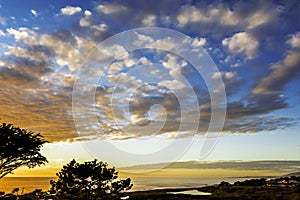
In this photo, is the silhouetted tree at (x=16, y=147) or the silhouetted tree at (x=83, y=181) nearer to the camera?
the silhouetted tree at (x=16, y=147)

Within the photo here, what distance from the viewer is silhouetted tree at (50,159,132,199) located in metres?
62.0

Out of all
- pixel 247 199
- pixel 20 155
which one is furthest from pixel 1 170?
pixel 247 199

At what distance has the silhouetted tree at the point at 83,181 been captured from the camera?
6197 cm

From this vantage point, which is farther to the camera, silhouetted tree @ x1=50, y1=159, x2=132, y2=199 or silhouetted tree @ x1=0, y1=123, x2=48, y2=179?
silhouetted tree @ x1=50, y1=159, x2=132, y2=199

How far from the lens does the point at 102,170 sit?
230ft

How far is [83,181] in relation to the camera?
65062mm

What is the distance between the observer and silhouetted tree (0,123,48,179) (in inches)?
1517

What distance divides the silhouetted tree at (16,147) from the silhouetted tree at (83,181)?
20272mm

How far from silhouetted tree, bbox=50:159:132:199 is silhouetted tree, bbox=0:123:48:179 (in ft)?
66.5

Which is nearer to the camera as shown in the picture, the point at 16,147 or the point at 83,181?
the point at 16,147

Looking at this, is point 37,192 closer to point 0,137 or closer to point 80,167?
point 80,167

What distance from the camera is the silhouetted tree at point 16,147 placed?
126 ft

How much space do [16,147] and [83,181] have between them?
2812 cm

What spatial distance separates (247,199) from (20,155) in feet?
193
